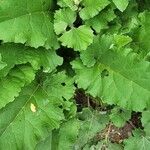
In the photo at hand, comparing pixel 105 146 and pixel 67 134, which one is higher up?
pixel 67 134

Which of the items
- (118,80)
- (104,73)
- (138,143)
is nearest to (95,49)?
(104,73)

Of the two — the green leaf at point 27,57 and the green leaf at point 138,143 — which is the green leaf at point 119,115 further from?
the green leaf at point 27,57

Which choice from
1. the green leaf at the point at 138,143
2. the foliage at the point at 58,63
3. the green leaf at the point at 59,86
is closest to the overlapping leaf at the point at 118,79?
the foliage at the point at 58,63

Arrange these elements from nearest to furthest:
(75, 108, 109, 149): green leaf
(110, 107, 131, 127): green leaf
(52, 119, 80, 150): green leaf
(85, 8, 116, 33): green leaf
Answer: (85, 8, 116, 33): green leaf < (52, 119, 80, 150): green leaf < (110, 107, 131, 127): green leaf < (75, 108, 109, 149): green leaf

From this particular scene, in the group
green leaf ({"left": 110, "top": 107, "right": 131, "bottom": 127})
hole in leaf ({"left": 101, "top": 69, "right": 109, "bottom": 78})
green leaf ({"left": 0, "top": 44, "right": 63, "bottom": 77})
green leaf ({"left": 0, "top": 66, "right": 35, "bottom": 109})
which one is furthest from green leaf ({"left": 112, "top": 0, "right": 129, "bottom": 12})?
green leaf ({"left": 110, "top": 107, "right": 131, "bottom": 127})

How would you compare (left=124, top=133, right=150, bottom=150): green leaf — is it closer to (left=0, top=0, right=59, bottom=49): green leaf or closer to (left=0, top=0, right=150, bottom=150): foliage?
(left=0, top=0, right=150, bottom=150): foliage

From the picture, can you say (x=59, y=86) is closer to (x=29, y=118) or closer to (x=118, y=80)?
(x=29, y=118)
